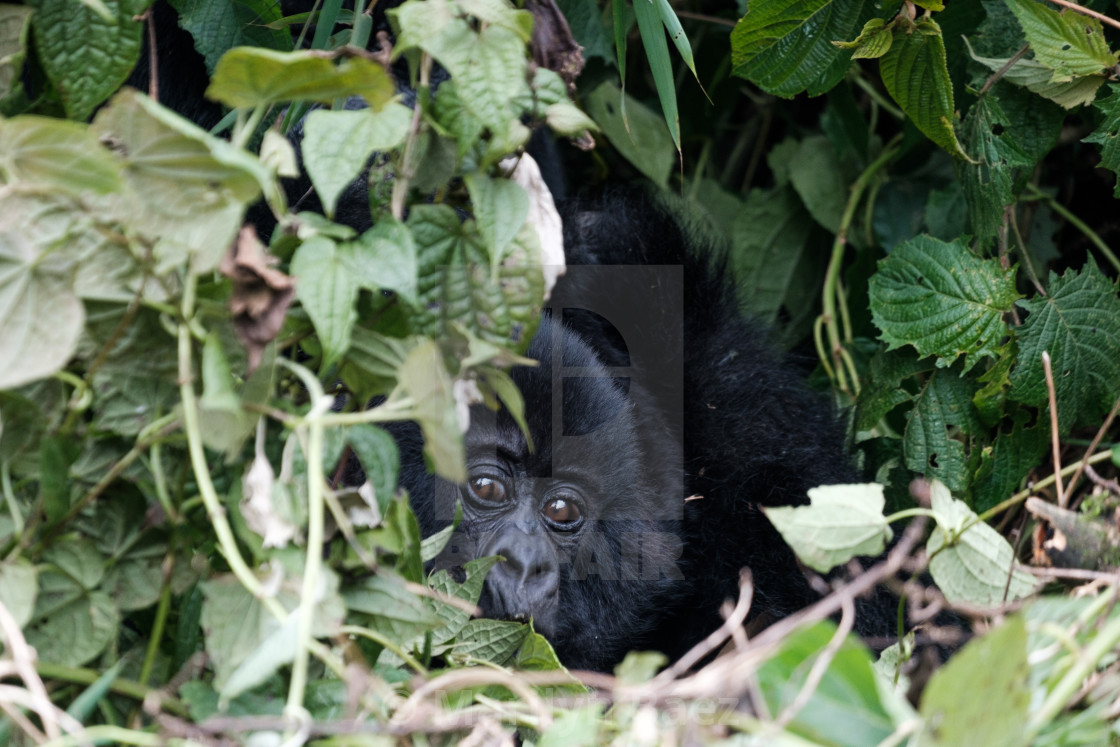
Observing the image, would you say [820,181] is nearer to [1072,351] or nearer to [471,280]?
[1072,351]

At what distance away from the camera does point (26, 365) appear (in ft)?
3.14

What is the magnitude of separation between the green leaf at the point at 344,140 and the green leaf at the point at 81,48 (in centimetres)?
36

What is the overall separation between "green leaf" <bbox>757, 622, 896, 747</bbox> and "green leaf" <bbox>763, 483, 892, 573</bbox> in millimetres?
192

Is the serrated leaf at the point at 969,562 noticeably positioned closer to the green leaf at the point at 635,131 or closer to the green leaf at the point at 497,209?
the green leaf at the point at 497,209

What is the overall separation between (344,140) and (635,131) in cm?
203

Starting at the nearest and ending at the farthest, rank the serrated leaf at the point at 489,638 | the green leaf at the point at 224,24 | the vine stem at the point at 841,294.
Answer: the serrated leaf at the point at 489,638
the green leaf at the point at 224,24
the vine stem at the point at 841,294

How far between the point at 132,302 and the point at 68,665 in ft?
1.23

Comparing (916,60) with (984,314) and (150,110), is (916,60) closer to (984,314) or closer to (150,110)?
(984,314)

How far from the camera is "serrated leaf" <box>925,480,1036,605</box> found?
1.31 meters

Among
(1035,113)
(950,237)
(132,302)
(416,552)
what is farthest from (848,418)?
(132,302)

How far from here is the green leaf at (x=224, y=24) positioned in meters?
1.67

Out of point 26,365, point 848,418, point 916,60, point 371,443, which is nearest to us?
point 26,365

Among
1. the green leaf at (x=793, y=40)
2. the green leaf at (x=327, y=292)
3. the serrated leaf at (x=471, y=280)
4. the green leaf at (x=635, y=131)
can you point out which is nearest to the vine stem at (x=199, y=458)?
the green leaf at (x=327, y=292)

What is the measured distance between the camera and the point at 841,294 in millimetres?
2721
